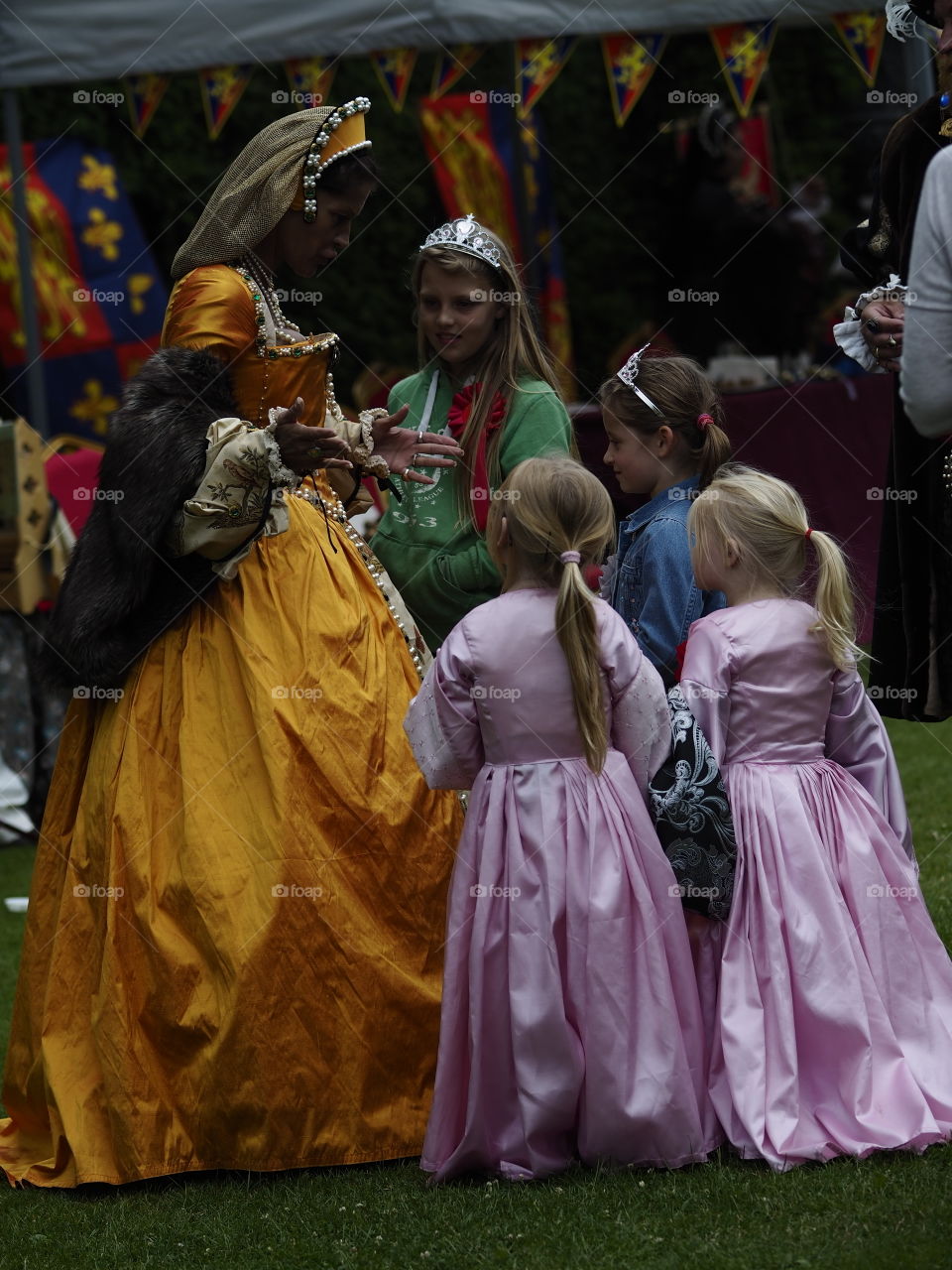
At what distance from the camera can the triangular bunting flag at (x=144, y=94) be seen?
638 cm

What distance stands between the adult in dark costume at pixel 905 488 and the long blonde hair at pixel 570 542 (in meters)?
0.57

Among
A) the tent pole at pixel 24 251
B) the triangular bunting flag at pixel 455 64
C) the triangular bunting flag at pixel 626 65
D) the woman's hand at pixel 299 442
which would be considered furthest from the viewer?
the tent pole at pixel 24 251

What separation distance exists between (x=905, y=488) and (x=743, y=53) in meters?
3.69

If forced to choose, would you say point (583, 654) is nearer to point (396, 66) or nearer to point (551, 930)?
point (551, 930)

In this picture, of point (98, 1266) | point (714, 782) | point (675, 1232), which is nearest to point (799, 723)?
point (714, 782)

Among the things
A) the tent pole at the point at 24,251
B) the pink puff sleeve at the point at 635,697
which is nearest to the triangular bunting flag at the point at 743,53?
the tent pole at the point at 24,251

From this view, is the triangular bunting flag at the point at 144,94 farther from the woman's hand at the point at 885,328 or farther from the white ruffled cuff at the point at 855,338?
the woman's hand at the point at 885,328

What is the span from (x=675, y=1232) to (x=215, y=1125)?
0.81 meters

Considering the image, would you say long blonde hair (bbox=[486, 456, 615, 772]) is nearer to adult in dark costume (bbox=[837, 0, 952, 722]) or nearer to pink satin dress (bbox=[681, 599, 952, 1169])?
pink satin dress (bbox=[681, 599, 952, 1169])

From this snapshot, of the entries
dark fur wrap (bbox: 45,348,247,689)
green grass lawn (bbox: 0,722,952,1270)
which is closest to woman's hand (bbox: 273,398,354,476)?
dark fur wrap (bbox: 45,348,247,689)

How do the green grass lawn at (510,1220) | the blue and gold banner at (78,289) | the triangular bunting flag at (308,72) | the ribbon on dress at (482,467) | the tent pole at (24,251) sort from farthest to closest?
the blue and gold banner at (78,289), the tent pole at (24,251), the triangular bunting flag at (308,72), the ribbon on dress at (482,467), the green grass lawn at (510,1220)

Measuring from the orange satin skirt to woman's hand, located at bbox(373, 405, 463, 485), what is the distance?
33 centimetres

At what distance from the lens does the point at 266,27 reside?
595cm

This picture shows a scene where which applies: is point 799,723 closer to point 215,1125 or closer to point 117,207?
point 215,1125
